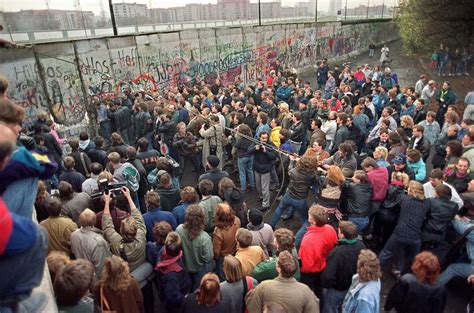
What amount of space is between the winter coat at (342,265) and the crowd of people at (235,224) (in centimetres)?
1

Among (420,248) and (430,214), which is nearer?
(430,214)

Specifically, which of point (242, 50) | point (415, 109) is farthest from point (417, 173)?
point (242, 50)

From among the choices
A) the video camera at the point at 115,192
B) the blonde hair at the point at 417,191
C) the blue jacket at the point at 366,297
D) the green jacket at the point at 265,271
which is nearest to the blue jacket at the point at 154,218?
the video camera at the point at 115,192

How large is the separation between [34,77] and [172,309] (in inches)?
355

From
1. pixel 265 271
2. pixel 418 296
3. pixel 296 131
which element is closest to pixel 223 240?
pixel 265 271

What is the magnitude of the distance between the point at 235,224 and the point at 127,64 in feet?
33.2

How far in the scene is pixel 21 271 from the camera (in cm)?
185

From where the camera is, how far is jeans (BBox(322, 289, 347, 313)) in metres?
4.06

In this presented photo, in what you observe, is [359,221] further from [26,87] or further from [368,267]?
[26,87]

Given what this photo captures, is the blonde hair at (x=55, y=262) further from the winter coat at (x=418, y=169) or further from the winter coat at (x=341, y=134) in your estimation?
the winter coat at (x=341, y=134)

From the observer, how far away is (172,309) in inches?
154

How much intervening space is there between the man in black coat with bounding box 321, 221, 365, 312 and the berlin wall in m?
7.55

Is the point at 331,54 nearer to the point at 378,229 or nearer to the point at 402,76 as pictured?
the point at 402,76

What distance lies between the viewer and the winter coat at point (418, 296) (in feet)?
11.9
